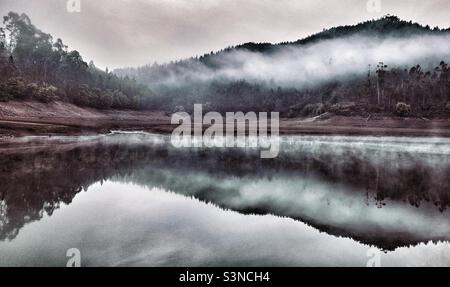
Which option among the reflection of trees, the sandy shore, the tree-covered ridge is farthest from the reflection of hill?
the tree-covered ridge

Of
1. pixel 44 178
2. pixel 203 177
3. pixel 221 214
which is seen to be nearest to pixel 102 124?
pixel 203 177

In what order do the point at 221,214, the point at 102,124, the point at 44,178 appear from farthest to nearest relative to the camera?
the point at 102,124 → the point at 44,178 → the point at 221,214

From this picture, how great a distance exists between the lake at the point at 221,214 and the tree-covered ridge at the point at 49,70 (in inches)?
3119

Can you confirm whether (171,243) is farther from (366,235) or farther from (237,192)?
(237,192)

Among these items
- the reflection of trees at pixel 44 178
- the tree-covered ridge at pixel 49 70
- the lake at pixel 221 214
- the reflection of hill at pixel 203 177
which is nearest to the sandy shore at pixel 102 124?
the tree-covered ridge at pixel 49 70

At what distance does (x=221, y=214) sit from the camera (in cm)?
1764

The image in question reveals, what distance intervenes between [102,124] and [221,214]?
261 feet

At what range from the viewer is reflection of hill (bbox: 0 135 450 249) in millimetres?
16438

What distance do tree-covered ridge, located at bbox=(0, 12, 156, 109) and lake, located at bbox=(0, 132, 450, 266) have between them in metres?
79.2

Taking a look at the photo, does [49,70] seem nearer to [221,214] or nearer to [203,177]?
[203,177]

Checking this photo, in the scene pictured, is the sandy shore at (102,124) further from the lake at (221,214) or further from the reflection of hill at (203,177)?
the lake at (221,214)

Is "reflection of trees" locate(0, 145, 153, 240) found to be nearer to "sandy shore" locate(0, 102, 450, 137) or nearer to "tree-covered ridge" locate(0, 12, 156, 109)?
"sandy shore" locate(0, 102, 450, 137)
